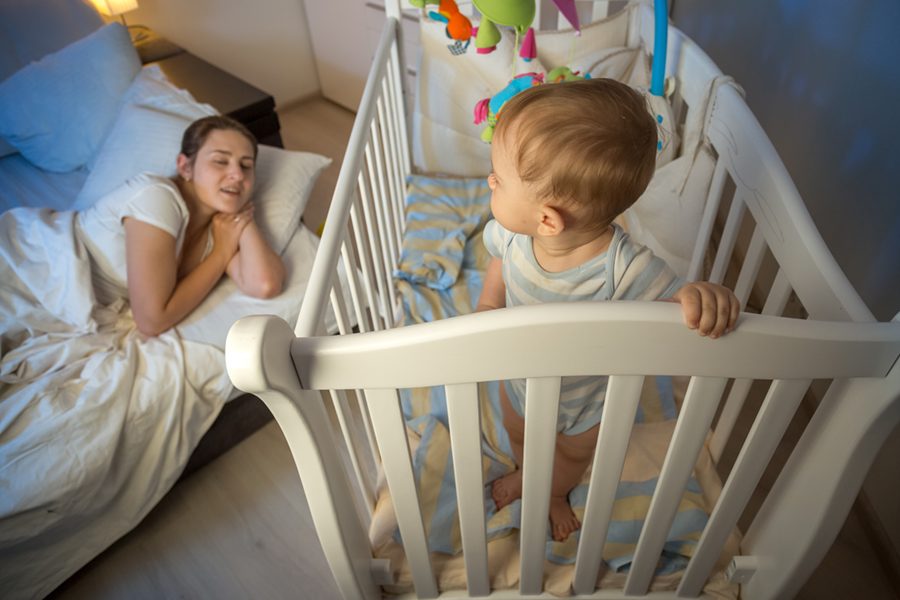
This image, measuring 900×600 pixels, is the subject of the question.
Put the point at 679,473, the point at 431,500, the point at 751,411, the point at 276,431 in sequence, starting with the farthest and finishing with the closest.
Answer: the point at 276,431
the point at 751,411
the point at 431,500
the point at 679,473

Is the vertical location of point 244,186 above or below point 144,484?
above

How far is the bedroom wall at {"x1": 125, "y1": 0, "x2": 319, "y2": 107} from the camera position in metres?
2.62

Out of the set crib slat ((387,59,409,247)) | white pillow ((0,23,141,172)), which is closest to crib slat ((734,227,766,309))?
crib slat ((387,59,409,247))

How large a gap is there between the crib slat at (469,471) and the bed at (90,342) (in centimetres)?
80

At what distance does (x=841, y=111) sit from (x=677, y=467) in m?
0.95

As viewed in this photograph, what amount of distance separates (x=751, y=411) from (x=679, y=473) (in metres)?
0.89

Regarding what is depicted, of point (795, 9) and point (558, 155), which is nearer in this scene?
point (558, 155)

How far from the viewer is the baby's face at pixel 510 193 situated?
68 centimetres

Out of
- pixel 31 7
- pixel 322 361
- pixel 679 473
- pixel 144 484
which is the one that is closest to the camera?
pixel 322 361

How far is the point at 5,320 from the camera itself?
132 cm

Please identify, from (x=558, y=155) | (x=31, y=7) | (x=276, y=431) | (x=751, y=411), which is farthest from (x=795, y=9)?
(x=31, y=7)

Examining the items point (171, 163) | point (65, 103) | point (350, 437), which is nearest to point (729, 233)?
point (350, 437)

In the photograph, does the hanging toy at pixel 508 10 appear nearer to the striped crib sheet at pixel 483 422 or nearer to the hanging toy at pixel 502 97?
the hanging toy at pixel 502 97

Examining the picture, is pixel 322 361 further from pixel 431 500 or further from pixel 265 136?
pixel 265 136
